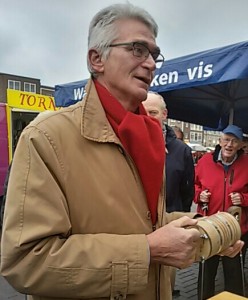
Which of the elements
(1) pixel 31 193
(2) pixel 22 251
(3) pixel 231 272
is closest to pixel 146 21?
(1) pixel 31 193

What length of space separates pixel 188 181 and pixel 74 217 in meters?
2.49

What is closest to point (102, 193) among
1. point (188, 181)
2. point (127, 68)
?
point (127, 68)

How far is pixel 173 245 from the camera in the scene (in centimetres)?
120

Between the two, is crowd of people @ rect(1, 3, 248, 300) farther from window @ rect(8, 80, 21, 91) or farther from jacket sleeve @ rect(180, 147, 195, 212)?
window @ rect(8, 80, 21, 91)

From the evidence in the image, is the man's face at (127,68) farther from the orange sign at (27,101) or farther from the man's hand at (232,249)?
the orange sign at (27,101)

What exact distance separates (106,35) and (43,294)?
3.09ft

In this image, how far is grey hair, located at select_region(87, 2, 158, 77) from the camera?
4.60 ft

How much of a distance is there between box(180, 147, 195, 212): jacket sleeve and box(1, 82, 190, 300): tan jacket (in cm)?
225

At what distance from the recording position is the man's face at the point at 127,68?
1407 mm

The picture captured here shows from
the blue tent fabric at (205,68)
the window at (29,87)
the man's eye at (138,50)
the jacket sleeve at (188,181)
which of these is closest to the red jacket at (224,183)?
the jacket sleeve at (188,181)

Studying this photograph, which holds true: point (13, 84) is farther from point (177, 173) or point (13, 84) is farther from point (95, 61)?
point (95, 61)

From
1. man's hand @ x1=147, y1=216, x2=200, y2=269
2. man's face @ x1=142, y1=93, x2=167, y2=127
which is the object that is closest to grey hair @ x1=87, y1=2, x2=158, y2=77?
man's hand @ x1=147, y1=216, x2=200, y2=269

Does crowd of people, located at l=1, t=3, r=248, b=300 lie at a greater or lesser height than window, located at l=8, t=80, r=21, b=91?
lesser

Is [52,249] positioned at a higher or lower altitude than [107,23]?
lower
